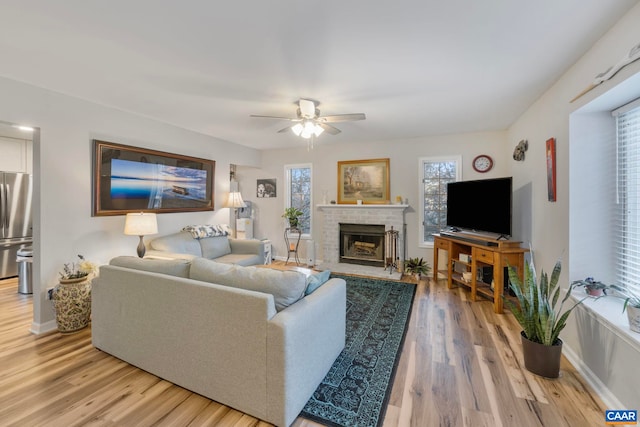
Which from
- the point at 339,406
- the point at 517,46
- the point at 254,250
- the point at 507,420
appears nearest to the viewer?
the point at 507,420

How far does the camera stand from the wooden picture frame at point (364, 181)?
5.16 meters

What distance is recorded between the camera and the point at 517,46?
2.00 meters

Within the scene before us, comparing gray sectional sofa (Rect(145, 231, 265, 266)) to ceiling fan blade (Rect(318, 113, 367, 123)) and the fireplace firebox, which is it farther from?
ceiling fan blade (Rect(318, 113, 367, 123))

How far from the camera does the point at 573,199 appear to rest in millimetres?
2256

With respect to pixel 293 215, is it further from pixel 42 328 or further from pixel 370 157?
pixel 42 328

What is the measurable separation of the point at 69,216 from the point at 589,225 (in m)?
5.03

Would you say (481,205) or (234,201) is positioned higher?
(234,201)

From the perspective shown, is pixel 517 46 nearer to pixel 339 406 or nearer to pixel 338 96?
pixel 338 96

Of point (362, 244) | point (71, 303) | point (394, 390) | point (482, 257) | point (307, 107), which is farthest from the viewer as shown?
point (362, 244)

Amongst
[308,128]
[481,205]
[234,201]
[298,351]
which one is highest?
[308,128]

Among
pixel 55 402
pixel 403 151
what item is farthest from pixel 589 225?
pixel 55 402

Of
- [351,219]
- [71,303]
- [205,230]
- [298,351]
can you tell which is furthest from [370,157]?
[71,303]

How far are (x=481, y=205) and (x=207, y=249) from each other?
409 centimetres

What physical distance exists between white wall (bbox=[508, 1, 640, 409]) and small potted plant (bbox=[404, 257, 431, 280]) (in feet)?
5.91
